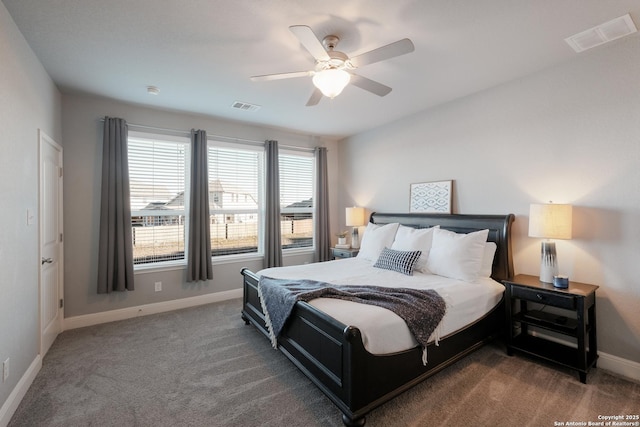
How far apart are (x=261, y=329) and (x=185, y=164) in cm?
263

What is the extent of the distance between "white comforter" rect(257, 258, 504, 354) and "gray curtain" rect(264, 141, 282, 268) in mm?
1360

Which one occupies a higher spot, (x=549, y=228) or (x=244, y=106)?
(x=244, y=106)

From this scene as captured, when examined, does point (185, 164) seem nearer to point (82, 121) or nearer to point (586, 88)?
point (82, 121)

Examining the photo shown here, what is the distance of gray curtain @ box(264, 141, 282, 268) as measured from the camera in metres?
4.71

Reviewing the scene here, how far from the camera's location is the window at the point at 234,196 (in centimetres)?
446

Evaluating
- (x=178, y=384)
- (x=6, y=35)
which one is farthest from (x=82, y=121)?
(x=178, y=384)

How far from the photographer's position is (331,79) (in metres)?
2.17

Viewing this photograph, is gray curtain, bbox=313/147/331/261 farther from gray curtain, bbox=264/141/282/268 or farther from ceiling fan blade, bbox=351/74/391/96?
ceiling fan blade, bbox=351/74/391/96

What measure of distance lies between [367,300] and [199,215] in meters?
2.88

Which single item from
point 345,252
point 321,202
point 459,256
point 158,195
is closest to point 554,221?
point 459,256

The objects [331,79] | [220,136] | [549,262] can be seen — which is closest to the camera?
→ [331,79]

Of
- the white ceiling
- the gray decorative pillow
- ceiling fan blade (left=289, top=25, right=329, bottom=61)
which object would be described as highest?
the white ceiling

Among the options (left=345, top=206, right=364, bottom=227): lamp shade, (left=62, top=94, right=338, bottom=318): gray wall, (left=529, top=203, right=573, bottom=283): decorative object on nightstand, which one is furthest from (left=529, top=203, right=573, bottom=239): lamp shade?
(left=62, top=94, right=338, bottom=318): gray wall

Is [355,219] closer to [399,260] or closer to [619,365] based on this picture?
[399,260]
